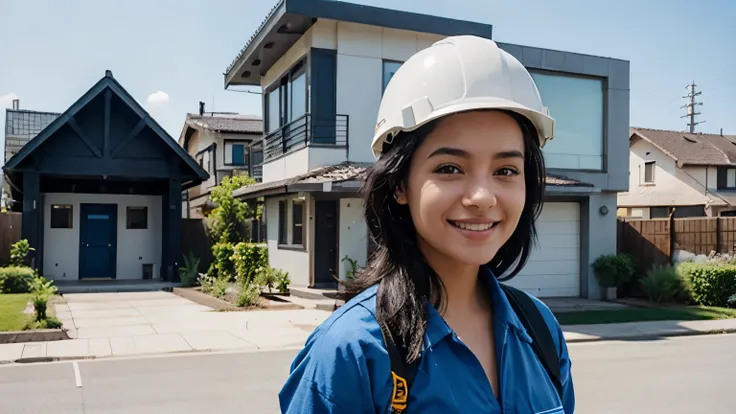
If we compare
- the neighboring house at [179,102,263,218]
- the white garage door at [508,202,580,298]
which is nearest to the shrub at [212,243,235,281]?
the white garage door at [508,202,580,298]

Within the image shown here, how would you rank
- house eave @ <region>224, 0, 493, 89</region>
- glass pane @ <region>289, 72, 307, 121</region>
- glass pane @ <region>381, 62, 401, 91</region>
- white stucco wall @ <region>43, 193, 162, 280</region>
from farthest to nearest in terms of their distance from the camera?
1. white stucco wall @ <region>43, 193, 162, 280</region>
2. glass pane @ <region>289, 72, 307, 121</region>
3. glass pane @ <region>381, 62, 401, 91</region>
4. house eave @ <region>224, 0, 493, 89</region>

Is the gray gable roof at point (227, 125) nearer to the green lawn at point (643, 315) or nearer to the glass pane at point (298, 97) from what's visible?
the glass pane at point (298, 97)

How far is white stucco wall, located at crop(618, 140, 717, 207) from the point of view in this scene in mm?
37469

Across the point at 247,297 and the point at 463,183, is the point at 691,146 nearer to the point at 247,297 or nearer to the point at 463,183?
the point at 247,297

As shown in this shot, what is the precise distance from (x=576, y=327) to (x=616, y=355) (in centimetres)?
285

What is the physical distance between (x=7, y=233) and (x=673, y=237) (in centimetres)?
1910

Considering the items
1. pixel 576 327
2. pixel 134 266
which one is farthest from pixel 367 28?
pixel 134 266

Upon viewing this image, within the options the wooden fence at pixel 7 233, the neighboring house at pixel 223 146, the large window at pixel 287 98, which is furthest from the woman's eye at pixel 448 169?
the neighboring house at pixel 223 146

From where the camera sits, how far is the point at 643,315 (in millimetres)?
15195

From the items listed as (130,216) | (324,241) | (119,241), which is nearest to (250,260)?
(324,241)

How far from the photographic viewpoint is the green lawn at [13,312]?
1147 centimetres

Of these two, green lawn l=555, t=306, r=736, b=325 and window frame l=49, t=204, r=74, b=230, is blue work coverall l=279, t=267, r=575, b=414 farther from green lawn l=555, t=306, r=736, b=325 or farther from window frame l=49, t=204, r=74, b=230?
window frame l=49, t=204, r=74, b=230

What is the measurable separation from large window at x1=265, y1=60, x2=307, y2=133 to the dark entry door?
269 cm

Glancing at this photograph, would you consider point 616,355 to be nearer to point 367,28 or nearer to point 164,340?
point 164,340
